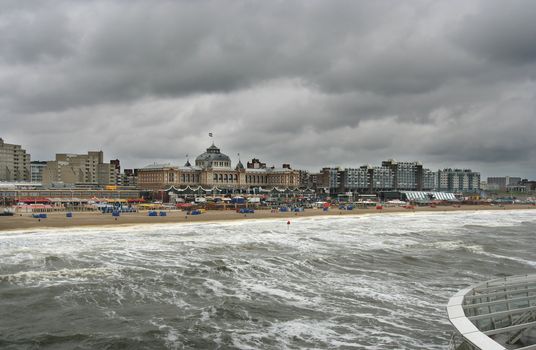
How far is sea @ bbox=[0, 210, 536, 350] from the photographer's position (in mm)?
18953

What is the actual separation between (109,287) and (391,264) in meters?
20.4

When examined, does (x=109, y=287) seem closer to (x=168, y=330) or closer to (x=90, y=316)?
(x=90, y=316)

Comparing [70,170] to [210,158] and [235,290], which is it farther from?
[235,290]

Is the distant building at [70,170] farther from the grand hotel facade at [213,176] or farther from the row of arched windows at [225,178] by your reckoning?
the row of arched windows at [225,178]

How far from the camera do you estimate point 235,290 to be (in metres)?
26.5

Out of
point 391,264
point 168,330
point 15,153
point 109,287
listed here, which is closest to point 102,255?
point 109,287

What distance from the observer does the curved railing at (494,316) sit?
404 inches

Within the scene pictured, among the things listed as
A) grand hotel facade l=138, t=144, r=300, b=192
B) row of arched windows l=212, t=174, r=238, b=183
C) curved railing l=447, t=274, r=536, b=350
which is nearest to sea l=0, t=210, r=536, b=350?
curved railing l=447, t=274, r=536, b=350

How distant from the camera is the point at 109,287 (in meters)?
26.5

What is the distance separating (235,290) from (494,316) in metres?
16.9

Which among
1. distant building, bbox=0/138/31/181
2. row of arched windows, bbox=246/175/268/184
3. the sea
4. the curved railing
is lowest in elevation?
the sea

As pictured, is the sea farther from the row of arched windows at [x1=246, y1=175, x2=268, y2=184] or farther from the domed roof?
the row of arched windows at [x1=246, y1=175, x2=268, y2=184]

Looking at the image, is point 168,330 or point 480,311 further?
point 168,330

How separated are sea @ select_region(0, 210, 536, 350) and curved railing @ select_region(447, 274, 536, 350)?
14.5 ft
